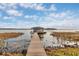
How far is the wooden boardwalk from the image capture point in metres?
2.01

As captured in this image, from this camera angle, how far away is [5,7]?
2.03 meters

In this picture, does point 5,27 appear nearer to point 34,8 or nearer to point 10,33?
point 10,33

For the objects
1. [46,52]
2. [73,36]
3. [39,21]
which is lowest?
[46,52]

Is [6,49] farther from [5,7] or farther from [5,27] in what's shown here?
[5,7]

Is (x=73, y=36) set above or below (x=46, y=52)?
above

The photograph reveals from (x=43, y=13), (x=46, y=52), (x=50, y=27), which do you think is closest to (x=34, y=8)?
(x=43, y=13)

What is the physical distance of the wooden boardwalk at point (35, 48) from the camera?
2.01 meters

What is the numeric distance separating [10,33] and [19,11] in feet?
0.69

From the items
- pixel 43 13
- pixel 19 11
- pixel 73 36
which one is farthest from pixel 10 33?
pixel 73 36

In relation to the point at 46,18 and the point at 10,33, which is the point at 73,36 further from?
the point at 10,33

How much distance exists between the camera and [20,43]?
6.64 ft

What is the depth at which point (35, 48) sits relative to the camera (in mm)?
2023

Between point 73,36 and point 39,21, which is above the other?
point 39,21

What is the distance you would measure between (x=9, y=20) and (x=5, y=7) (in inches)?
4.7
